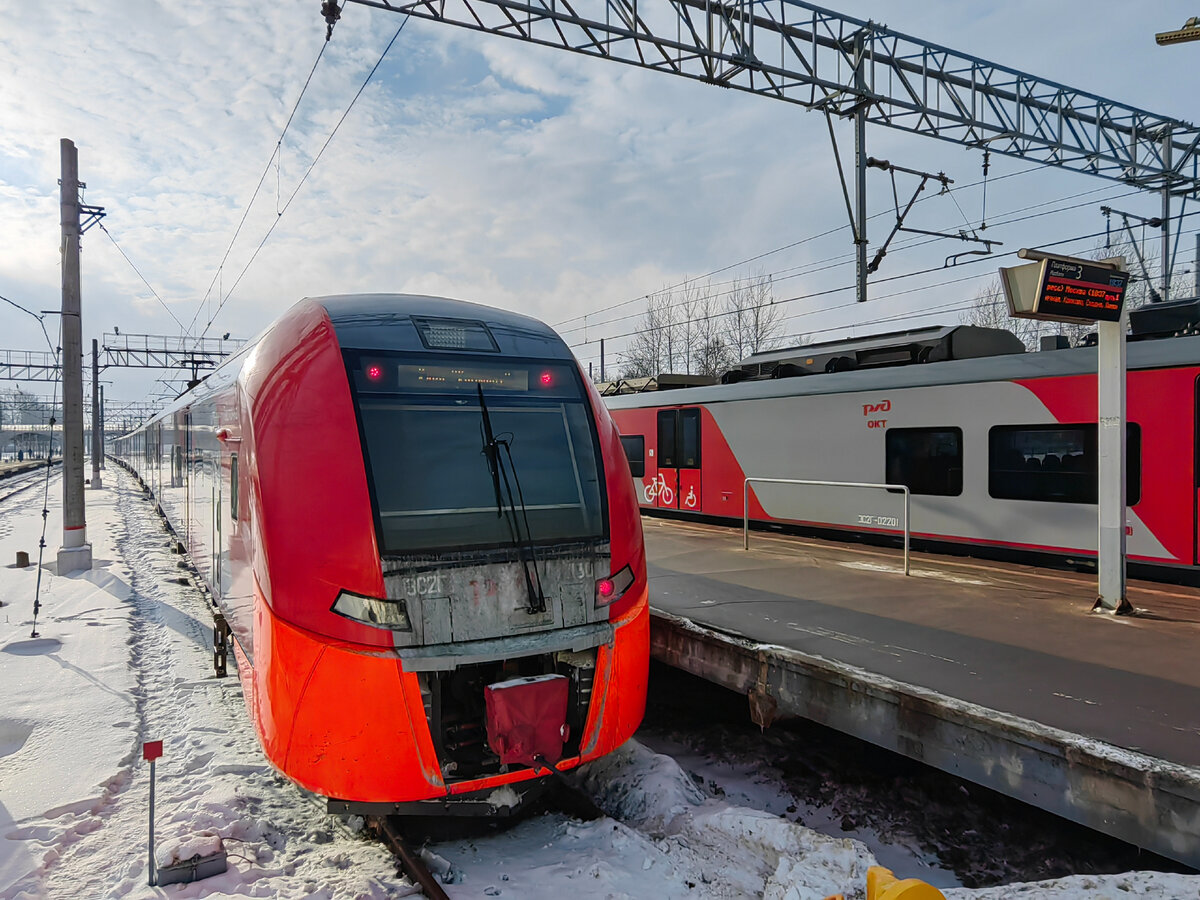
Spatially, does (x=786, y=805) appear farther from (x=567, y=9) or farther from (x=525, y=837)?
(x=567, y=9)

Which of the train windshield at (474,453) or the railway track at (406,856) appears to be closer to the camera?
the railway track at (406,856)

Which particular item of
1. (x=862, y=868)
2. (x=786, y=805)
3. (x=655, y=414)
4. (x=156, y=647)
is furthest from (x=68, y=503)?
(x=862, y=868)

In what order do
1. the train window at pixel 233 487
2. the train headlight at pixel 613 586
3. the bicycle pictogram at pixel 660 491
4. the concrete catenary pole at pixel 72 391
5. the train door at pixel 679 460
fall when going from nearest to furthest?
Answer: 1. the train headlight at pixel 613 586
2. the train window at pixel 233 487
3. the concrete catenary pole at pixel 72 391
4. the train door at pixel 679 460
5. the bicycle pictogram at pixel 660 491

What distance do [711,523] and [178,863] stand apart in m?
10.5

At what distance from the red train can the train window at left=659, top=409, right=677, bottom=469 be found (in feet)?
29.7

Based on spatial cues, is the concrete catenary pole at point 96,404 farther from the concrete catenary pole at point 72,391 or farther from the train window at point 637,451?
the train window at point 637,451

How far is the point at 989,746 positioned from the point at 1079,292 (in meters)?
3.82

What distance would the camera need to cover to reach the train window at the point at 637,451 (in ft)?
48.1

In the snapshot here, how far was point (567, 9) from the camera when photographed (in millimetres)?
9242

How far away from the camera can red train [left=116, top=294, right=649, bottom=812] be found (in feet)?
11.6

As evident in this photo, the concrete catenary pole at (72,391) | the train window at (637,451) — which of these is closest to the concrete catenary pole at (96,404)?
the concrete catenary pole at (72,391)

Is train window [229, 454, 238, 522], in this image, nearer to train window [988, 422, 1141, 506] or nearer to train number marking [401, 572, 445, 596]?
train number marking [401, 572, 445, 596]

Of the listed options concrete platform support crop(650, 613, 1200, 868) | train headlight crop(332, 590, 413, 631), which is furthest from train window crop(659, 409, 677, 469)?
train headlight crop(332, 590, 413, 631)

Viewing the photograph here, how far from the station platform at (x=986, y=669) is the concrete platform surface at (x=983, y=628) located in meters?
0.02
